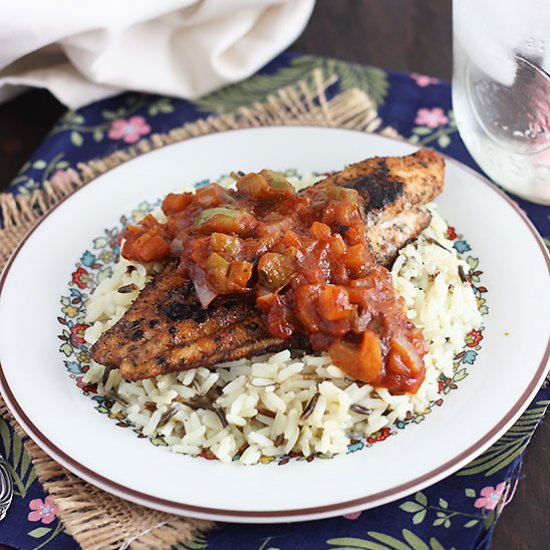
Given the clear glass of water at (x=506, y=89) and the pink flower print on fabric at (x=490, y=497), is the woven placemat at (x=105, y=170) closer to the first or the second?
the clear glass of water at (x=506, y=89)

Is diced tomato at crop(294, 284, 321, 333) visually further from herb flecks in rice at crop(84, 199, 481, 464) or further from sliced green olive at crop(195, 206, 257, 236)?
sliced green olive at crop(195, 206, 257, 236)

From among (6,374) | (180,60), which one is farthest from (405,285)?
(180,60)

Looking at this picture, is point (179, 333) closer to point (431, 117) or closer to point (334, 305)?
point (334, 305)

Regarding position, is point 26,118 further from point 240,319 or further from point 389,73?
point 240,319

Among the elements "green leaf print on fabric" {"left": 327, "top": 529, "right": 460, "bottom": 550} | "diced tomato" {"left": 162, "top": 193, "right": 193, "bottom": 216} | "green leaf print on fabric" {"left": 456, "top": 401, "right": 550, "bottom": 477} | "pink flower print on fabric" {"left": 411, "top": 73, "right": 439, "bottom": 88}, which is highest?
"diced tomato" {"left": 162, "top": 193, "right": 193, "bottom": 216}

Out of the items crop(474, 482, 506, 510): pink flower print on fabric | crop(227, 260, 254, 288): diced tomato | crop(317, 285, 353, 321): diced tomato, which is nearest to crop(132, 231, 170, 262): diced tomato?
crop(227, 260, 254, 288): diced tomato
